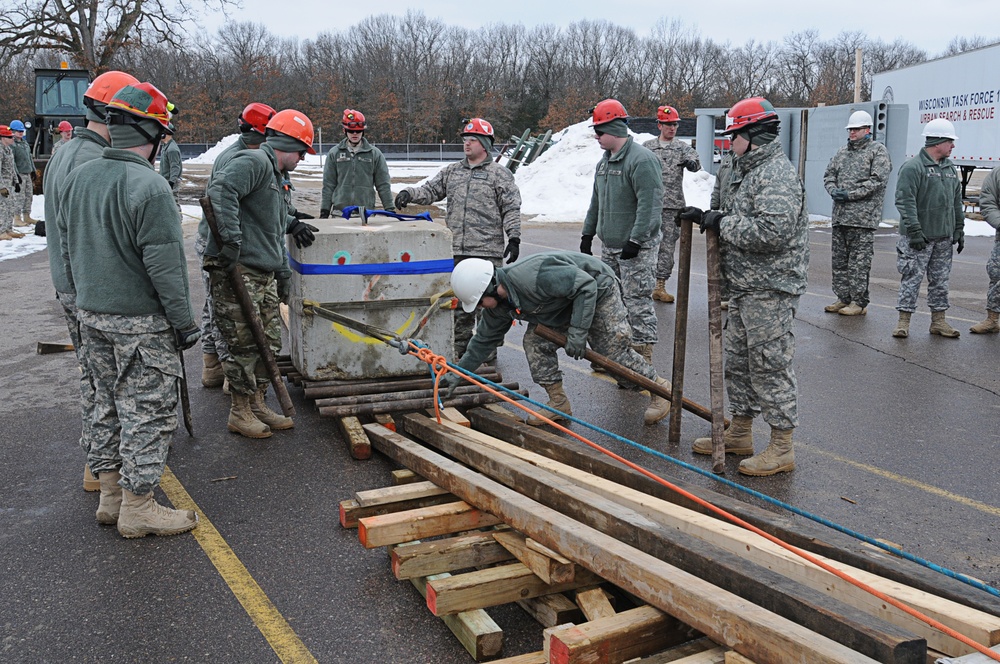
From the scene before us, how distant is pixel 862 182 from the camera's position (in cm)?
981

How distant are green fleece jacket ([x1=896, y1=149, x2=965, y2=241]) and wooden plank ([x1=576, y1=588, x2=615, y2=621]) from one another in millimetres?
7001

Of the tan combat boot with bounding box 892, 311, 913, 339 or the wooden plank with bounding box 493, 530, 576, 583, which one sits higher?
the tan combat boot with bounding box 892, 311, 913, 339

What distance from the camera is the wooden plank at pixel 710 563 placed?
2.58 metres

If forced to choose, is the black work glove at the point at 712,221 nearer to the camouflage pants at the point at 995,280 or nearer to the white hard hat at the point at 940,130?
the white hard hat at the point at 940,130

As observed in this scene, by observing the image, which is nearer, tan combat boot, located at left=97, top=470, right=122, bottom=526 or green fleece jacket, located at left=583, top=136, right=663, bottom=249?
tan combat boot, located at left=97, top=470, right=122, bottom=526

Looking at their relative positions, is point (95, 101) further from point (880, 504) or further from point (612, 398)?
point (880, 504)

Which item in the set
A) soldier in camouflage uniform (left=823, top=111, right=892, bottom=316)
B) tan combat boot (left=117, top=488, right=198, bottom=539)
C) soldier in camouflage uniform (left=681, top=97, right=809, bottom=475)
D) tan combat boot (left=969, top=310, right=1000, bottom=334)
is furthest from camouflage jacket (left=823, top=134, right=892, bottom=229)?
tan combat boot (left=117, top=488, right=198, bottom=539)

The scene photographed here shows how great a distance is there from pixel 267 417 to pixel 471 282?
1.93 meters

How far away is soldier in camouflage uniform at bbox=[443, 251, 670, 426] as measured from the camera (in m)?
5.51

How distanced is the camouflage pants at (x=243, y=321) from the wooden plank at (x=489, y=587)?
2907 mm

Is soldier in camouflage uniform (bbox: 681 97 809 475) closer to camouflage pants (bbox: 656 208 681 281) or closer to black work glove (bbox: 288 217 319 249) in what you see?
black work glove (bbox: 288 217 319 249)

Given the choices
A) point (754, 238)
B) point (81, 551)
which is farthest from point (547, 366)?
point (81, 551)

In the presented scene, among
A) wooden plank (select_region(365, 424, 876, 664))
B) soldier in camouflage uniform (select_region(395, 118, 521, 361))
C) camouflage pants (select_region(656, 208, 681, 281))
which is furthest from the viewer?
camouflage pants (select_region(656, 208, 681, 281))

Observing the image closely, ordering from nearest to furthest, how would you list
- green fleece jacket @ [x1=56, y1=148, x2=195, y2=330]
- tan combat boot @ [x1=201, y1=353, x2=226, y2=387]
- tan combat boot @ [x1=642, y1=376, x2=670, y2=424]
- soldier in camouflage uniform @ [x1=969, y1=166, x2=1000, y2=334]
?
green fleece jacket @ [x1=56, y1=148, x2=195, y2=330] → tan combat boot @ [x1=642, y1=376, x2=670, y2=424] → tan combat boot @ [x1=201, y1=353, x2=226, y2=387] → soldier in camouflage uniform @ [x1=969, y1=166, x2=1000, y2=334]
